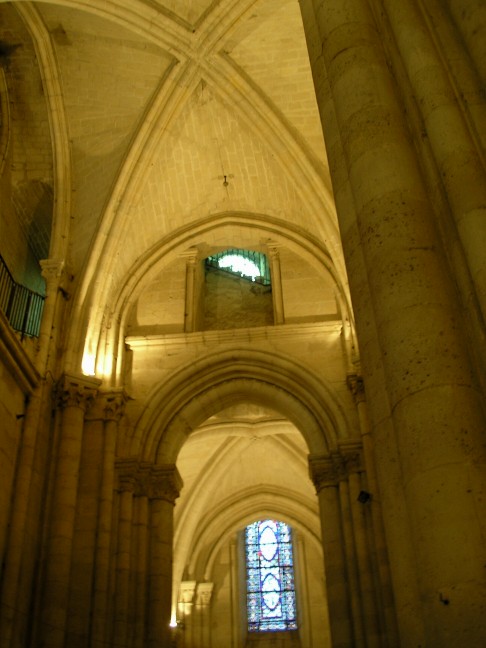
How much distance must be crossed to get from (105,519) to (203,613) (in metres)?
8.35

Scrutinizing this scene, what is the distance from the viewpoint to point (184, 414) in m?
10.9

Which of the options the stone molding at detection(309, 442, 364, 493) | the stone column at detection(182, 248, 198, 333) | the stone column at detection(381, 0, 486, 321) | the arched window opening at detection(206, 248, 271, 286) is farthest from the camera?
the arched window opening at detection(206, 248, 271, 286)

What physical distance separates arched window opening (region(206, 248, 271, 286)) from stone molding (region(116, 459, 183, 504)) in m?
4.37

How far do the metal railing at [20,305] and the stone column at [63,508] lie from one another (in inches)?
38.5

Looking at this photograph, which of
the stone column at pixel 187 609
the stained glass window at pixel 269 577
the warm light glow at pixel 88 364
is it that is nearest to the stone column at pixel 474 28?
the warm light glow at pixel 88 364

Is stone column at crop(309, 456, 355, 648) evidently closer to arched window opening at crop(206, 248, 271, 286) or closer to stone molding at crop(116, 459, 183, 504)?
stone molding at crop(116, 459, 183, 504)

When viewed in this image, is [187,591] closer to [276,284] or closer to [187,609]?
[187,609]

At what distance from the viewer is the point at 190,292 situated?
476 inches

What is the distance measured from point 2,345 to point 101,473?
2408mm

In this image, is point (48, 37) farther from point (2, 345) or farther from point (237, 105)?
point (2, 345)

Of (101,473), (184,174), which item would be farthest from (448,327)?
(184,174)

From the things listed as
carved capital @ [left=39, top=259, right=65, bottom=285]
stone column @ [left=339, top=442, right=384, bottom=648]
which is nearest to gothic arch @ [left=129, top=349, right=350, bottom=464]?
stone column @ [left=339, top=442, right=384, bottom=648]

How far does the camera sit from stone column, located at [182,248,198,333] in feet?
38.2

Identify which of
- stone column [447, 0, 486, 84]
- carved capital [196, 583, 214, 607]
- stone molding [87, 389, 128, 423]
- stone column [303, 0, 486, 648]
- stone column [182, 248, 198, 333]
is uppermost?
stone column [182, 248, 198, 333]
